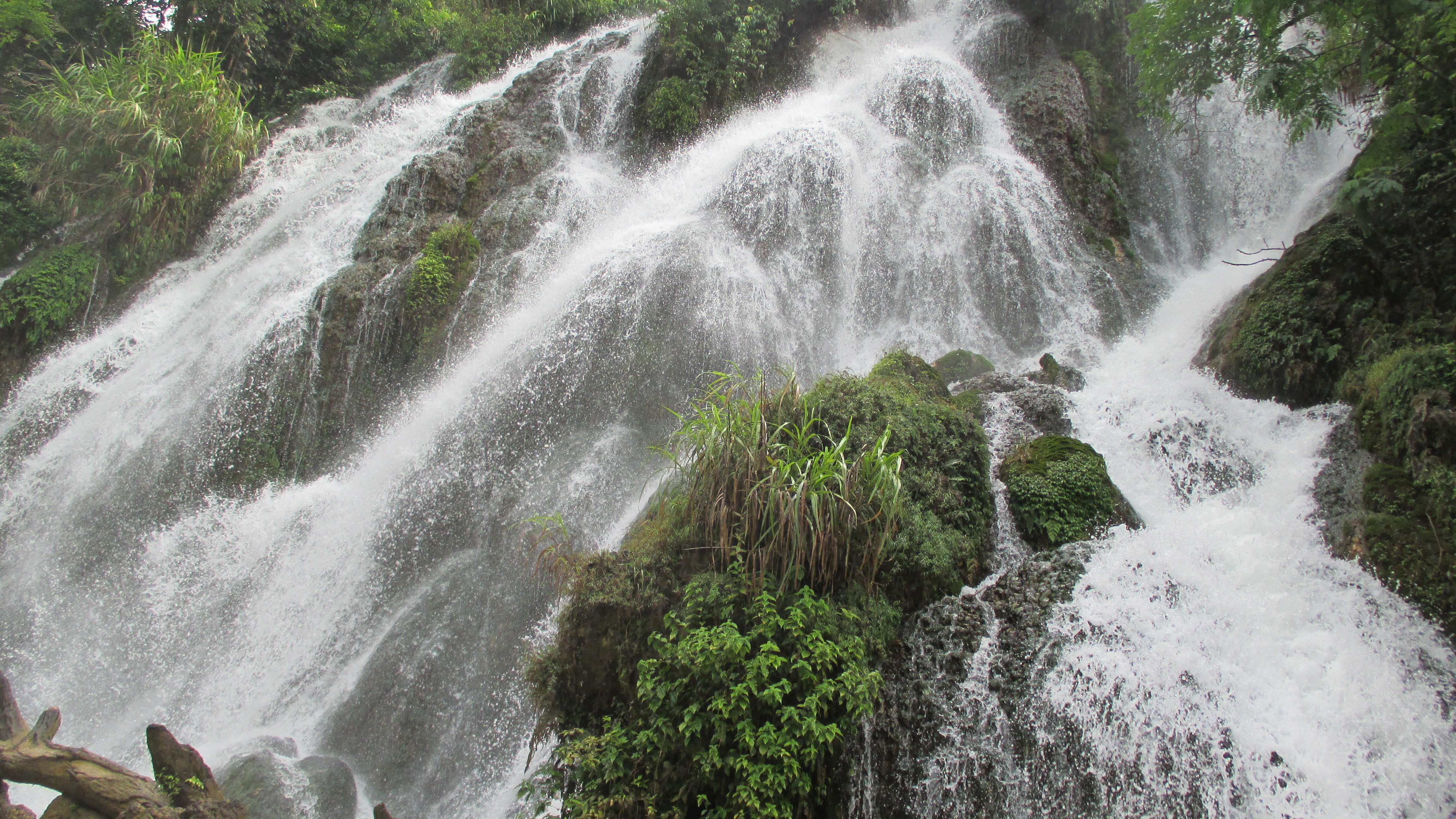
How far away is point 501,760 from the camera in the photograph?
588 centimetres

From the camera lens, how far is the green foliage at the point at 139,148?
1216cm

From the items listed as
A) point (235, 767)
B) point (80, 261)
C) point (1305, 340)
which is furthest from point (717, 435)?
point (80, 261)

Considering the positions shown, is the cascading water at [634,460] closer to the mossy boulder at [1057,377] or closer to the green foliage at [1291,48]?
the mossy boulder at [1057,377]

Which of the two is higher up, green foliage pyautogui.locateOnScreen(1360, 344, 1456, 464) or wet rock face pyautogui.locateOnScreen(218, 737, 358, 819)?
green foliage pyautogui.locateOnScreen(1360, 344, 1456, 464)

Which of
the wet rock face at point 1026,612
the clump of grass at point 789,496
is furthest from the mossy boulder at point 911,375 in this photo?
the wet rock face at point 1026,612

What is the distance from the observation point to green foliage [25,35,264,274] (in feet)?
39.9

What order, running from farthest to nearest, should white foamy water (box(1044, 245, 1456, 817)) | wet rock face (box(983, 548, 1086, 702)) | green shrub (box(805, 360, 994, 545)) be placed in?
green shrub (box(805, 360, 994, 545)) < wet rock face (box(983, 548, 1086, 702)) < white foamy water (box(1044, 245, 1456, 817))

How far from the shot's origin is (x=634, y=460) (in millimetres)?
8203

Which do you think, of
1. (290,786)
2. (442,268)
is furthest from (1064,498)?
(442,268)

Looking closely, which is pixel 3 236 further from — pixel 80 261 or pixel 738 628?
pixel 738 628

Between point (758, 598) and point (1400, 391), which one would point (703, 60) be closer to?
point (1400, 391)

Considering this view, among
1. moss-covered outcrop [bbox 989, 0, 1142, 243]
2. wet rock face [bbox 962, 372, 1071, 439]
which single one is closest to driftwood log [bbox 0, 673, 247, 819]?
wet rock face [bbox 962, 372, 1071, 439]

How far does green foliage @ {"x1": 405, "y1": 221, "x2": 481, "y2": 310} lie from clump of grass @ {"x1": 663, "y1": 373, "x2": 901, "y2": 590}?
6756mm

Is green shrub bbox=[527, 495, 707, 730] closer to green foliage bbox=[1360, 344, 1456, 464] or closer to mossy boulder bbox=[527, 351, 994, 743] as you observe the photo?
mossy boulder bbox=[527, 351, 994, 743]
